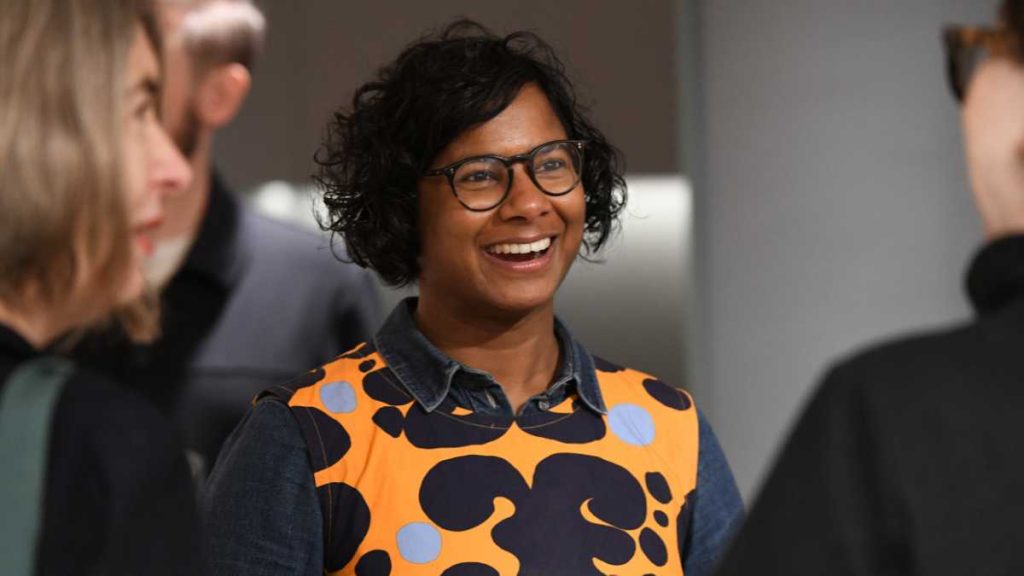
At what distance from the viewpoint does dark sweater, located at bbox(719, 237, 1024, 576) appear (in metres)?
1.35

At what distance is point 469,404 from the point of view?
7.92ft

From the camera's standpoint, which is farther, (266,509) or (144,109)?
(266,509)

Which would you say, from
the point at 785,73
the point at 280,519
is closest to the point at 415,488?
the point at 280,519

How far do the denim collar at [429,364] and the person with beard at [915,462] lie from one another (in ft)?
3.25

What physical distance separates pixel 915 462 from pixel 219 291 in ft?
7.42

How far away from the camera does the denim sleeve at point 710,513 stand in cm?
242

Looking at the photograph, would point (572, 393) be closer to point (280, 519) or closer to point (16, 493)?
point (280, 519)

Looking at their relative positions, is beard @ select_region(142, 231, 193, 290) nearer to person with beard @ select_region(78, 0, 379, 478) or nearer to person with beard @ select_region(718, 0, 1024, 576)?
person with beard @ select_region(78, 0, 379, 478)

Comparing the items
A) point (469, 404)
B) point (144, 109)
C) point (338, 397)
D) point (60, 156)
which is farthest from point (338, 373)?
point (60, 156)

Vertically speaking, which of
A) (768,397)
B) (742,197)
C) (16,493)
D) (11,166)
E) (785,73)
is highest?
(11,166)

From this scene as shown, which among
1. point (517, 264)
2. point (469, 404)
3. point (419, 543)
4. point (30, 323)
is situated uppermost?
point (30, 323)

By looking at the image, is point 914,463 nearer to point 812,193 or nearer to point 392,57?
point 392,57

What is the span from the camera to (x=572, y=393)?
249 cm

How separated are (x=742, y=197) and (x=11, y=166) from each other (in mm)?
3091
